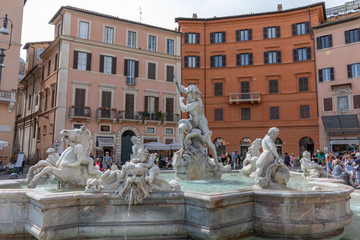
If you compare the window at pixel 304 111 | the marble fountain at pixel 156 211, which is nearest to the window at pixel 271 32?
the window at pixel 304 111

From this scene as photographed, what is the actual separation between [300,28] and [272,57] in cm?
400

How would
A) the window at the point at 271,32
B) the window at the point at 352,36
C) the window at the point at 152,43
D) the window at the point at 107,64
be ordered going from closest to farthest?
the window at the point at 352,36
the window at the point at 107,64
the window at the point at 152,43
the window at the point at 271,32

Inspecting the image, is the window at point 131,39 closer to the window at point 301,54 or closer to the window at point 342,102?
the window at point 301,54

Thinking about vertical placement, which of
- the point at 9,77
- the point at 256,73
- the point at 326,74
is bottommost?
the point at 9,77

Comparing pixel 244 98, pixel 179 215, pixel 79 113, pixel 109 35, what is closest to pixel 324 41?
pixel 244 98

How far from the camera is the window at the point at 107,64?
27.7 meters

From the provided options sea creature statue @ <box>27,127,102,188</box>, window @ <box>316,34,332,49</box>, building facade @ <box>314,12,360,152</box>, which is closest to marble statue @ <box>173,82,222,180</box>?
sea creature statue @ <box>27,127,102,188</box>

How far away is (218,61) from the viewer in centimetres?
3297

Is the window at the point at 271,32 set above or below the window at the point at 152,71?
above

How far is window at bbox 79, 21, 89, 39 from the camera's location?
88.5ft

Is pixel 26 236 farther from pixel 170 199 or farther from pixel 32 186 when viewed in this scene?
pixel 170 199

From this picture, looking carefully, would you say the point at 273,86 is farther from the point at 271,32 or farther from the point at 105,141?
the point at 105,141

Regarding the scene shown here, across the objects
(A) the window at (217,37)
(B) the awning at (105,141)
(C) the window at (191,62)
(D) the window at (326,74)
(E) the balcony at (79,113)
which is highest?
(A) the window at (217,37)

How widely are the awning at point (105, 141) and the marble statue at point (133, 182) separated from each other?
22.3m
